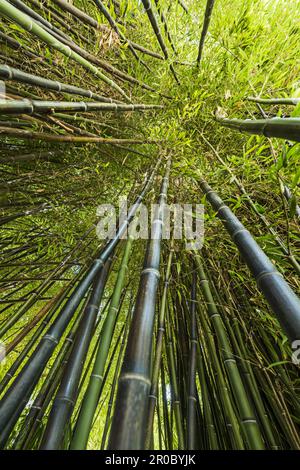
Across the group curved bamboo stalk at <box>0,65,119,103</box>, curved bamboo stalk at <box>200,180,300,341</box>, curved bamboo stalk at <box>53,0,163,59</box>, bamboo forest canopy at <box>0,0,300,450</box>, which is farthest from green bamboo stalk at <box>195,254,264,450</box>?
curved bamboo stalk at <box>53,0,163,59</box>

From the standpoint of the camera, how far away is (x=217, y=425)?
1.35m

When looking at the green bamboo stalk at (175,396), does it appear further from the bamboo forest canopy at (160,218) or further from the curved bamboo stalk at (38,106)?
the curved bamboo stalk at (38,106)

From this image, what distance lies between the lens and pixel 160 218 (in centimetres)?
124

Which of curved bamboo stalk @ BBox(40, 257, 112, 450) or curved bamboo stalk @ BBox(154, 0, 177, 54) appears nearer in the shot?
curved bamboo stalk @ BBox(40, 257, 112, 450)

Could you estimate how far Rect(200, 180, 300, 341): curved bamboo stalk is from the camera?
0.65 meters

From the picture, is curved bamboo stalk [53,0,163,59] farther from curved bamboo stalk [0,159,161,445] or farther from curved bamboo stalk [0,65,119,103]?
curved bamboo stalk [0,159,161,445]

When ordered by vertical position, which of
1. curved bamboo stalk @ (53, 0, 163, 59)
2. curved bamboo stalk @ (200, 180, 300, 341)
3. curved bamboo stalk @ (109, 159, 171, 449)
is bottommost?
curved bamboo stalk @ (109, 159, 171, 449)

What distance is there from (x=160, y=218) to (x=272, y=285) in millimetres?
620

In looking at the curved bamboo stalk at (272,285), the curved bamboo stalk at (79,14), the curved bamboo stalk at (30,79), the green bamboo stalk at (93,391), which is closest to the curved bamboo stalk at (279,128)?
the curved bamboo stalk at (272,285)

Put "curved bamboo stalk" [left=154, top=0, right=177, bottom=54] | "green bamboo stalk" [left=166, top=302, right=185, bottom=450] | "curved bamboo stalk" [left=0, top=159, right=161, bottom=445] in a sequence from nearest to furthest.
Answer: "curved bamboo stalk" [left=0, top=159, right=161, bottom=445]
"green bamboo stalk" [left=166, top=302, right=185, bottom=450]
"curved bamboo stalk" [left=154, top=0, right=177, bottom=54]
